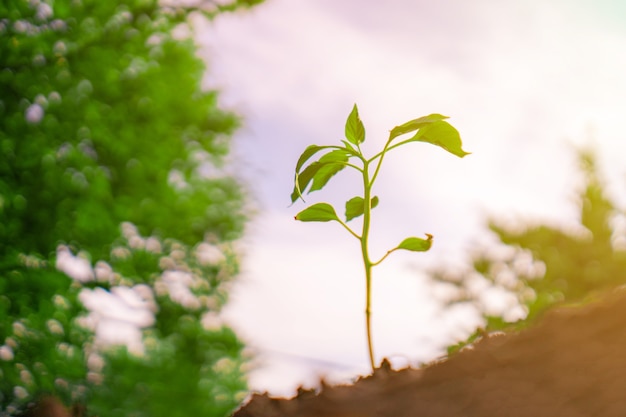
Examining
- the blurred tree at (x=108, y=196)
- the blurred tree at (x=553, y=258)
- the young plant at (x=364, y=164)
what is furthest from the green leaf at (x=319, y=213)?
the blurred tree at (x=553, y=258)

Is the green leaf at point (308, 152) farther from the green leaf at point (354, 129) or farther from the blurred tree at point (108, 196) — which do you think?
the blurred tree at point (108, 196)

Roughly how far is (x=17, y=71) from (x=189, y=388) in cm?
571

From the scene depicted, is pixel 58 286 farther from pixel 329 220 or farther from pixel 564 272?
pixel 564 272

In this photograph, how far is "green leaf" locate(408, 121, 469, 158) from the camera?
3.77 feet

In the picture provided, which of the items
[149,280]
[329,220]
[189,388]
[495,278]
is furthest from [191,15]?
[495,278]

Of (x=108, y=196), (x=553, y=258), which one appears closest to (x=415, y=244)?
(x=108, y=196)

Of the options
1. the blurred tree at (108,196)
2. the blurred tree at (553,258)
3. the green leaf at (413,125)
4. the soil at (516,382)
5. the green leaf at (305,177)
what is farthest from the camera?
the blurred tree at (553,258)

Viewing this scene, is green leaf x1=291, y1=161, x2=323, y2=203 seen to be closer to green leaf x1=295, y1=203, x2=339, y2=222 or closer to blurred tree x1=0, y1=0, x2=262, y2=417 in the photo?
green leaf x1=295, y1=203, x2=339, y2=222

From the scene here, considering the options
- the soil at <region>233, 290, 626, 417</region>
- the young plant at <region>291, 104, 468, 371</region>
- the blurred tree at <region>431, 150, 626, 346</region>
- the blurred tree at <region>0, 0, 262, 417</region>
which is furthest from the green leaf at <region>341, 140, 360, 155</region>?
the blurred tree at <region>431, 150, 626, 346</region>

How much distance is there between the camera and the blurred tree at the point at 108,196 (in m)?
7.20

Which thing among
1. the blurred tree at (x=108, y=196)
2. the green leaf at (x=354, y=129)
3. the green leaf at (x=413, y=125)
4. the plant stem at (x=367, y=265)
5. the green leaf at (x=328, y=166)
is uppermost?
the blurred tree at (x=108, y=196)

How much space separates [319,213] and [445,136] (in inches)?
11.8

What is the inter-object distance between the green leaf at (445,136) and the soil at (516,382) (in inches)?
14.4

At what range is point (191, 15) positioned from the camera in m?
8.26
